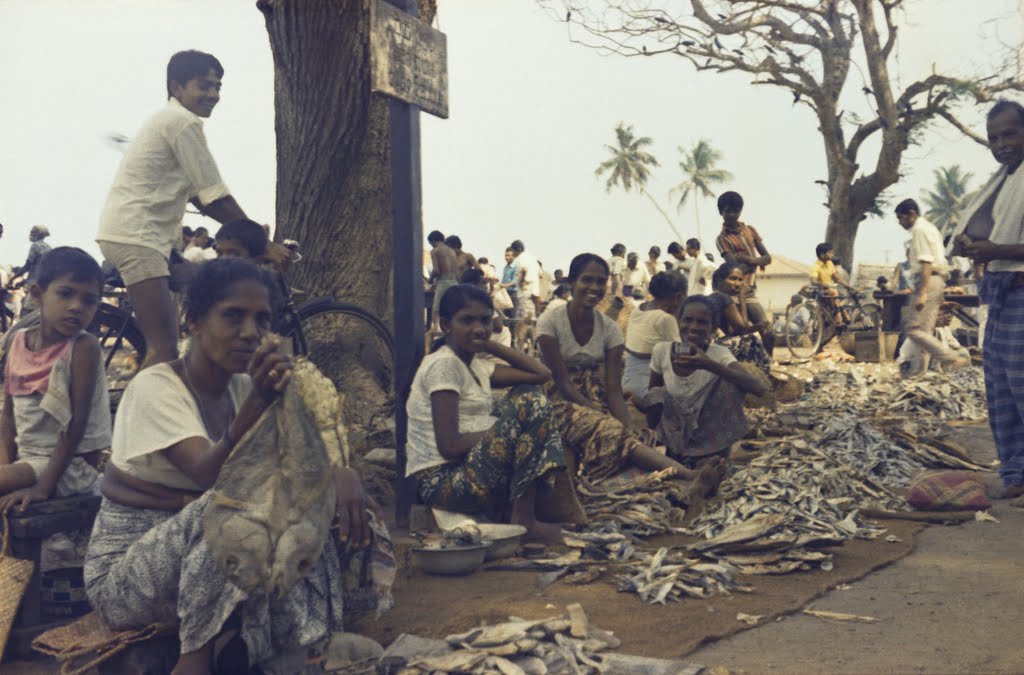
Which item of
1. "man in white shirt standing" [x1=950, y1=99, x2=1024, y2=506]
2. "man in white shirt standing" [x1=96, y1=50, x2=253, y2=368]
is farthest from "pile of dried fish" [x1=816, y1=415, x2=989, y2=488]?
"man in white shirt standing" [x1=96, y1=50, x2=253, y2=368]

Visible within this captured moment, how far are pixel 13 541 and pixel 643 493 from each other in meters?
3.14

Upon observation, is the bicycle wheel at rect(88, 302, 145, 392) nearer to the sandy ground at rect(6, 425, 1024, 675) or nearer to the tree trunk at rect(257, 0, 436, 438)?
the tree trunk at rect(257, 0, 436, 438)

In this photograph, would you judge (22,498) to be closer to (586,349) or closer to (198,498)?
(198,498)

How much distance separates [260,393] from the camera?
113 inches

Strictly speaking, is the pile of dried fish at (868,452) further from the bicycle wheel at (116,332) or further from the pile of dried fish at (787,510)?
the bicycle wheel at (116,332)

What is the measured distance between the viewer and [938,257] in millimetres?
11164

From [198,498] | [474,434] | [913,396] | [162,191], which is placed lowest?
→ [913,396]

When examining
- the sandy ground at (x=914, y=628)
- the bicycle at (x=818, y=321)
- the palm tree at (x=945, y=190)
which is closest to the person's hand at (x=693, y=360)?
the sandy ground at (x=914, y=628)

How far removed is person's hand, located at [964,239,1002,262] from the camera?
5742 mm

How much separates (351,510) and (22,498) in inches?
56.6

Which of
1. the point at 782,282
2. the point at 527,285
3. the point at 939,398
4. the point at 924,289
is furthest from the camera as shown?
the point at 782,282

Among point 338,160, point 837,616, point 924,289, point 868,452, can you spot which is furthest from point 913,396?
point 837,616

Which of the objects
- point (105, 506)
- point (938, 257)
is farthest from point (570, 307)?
point (938, 257)

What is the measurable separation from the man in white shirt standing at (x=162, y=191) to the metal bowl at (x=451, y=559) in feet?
5.49
